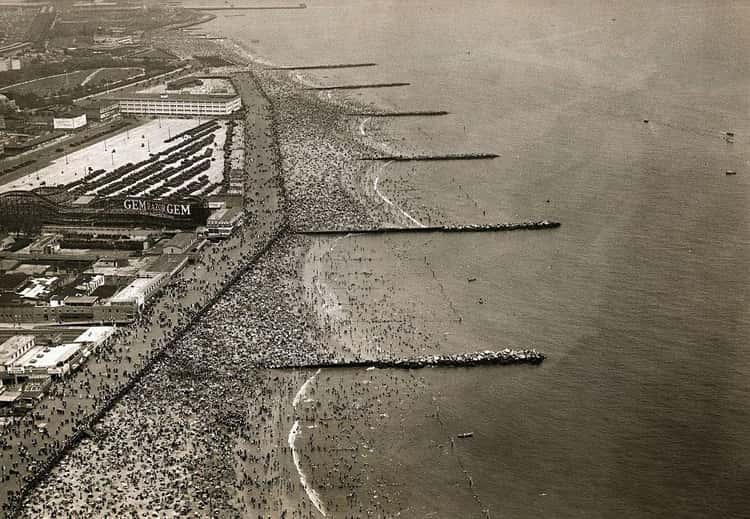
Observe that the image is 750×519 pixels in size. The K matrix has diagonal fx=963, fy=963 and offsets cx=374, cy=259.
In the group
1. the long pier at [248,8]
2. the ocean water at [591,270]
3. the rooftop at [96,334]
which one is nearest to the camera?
the ocean water at [591,270]

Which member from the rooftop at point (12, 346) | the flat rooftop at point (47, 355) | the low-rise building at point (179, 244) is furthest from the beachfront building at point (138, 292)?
the rooftop at point (12, 346)

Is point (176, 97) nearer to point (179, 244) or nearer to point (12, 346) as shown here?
point (179, 244)

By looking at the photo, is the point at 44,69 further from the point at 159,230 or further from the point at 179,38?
the point at 159,230

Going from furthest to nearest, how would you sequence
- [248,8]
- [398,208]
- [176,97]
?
[248,8]
[176,97]
[398,208]

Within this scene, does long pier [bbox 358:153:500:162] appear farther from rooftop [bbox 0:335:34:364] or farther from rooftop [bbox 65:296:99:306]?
rooftop [bbox 0:335:34:364]

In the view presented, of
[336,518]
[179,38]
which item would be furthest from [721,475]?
[179,38]

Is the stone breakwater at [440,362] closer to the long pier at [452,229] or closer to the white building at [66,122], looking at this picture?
the long pier at [452,229]

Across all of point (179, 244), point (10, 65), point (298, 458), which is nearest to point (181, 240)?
point (179, 244)
